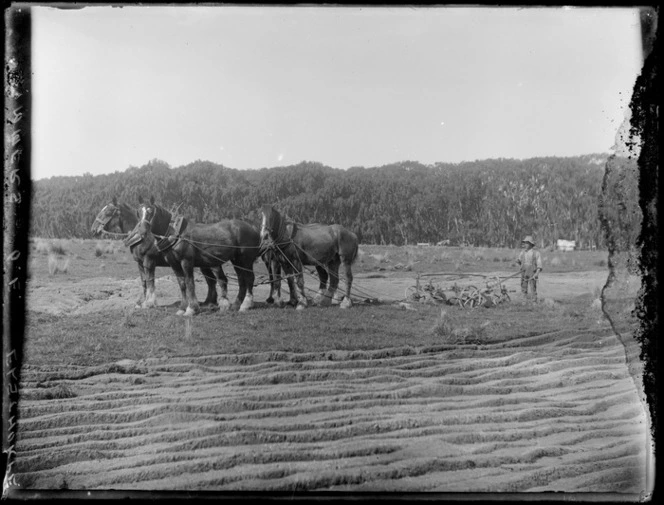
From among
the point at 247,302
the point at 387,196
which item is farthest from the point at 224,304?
the point at 387,196

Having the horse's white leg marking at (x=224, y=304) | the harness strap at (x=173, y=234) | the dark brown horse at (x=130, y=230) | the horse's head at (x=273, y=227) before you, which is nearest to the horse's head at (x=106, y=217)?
the dark brown horse at (x=130, y=230)

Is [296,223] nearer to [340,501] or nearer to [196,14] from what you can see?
[196,14]

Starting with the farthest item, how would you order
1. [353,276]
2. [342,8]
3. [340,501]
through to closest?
[353,276] → [342,8] → [340,501]

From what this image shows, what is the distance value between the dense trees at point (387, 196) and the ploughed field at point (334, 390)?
20 centimetres

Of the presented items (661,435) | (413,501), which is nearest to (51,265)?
(413,501)

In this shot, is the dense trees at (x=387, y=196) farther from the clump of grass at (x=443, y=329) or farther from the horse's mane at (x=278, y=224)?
the clump of grass at (x=443, y=329)

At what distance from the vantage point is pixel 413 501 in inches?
158

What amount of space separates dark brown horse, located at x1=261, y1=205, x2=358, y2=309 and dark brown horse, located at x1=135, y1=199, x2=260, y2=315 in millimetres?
154

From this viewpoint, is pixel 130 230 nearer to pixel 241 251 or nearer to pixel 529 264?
pixel 241 251

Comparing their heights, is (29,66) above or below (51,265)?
above

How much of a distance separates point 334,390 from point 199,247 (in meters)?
1.38

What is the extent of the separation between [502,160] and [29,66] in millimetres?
3255

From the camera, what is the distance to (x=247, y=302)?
450 centimetres

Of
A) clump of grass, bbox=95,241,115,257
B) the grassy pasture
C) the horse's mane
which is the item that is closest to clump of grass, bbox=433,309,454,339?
the grassy pasture
